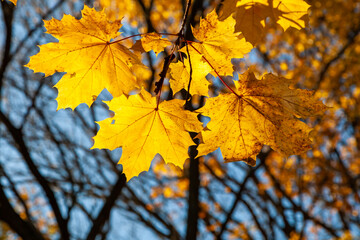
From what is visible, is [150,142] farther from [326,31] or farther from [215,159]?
[326,31]

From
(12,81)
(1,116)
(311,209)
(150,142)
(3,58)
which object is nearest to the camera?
(150,142)

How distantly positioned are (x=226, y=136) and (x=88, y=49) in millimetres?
838

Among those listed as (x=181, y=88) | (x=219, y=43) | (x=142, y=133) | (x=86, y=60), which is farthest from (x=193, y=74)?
(x=86, y=60)

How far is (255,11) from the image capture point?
165cm

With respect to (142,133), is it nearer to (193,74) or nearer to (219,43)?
(193,74)

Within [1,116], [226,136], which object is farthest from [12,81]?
[226,136]

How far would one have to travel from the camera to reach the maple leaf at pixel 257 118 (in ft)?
4.96

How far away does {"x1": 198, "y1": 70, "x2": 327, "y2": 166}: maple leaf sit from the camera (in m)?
1.51

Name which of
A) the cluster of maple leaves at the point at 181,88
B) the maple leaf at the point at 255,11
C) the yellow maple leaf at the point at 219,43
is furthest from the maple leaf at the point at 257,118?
the maple leaf at the point at 255,11

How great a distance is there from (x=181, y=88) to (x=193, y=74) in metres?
0.10

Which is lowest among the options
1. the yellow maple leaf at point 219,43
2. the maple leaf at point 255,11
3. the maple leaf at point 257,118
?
the maple leaf at point 257,118

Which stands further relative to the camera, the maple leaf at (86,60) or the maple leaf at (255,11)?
the maple leaf at (255,11)

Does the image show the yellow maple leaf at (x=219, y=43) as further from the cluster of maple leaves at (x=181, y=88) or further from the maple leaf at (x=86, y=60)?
the maple leaf at (x=86, y=60)

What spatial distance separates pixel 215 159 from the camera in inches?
274
